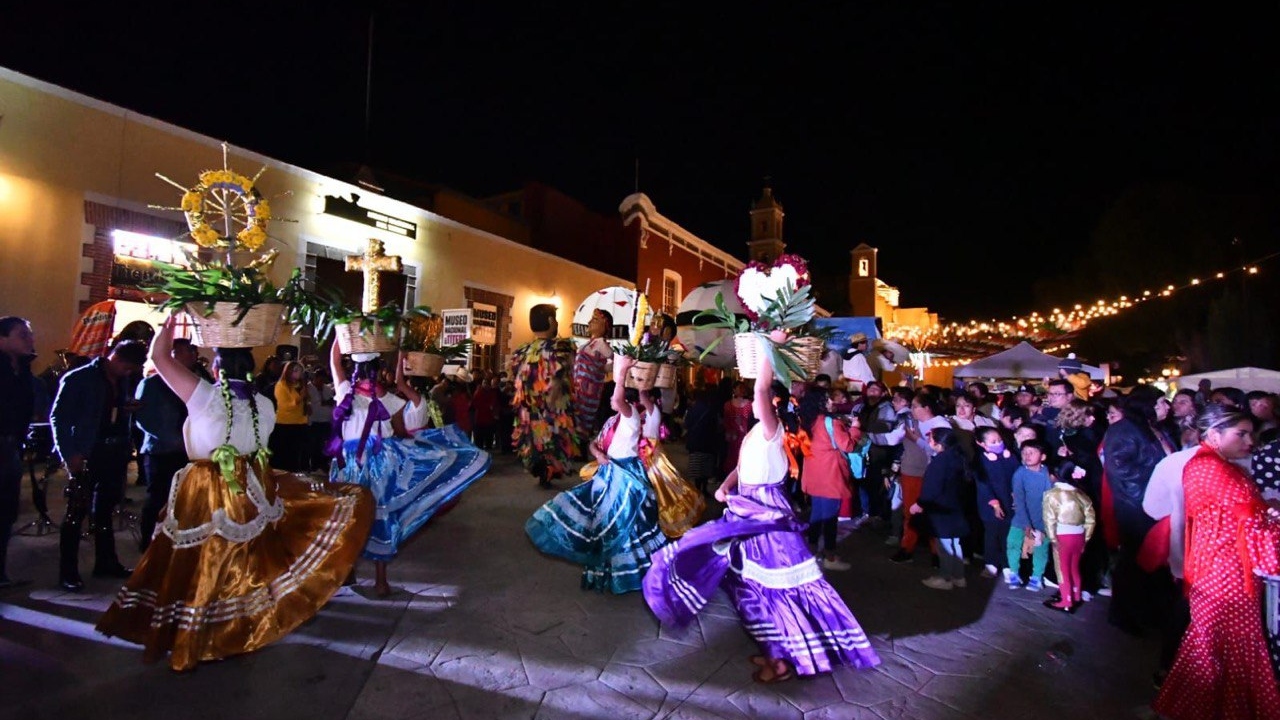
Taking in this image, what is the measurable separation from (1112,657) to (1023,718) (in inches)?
52.3

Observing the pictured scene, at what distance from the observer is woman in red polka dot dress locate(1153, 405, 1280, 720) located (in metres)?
2.85

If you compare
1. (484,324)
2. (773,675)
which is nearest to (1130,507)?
(773,675)

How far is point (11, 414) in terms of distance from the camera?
425 centimetres

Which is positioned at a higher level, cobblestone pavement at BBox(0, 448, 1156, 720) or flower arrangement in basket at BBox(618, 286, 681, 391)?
flower arrangement in basket at BBox(618, 286, 681, 391)

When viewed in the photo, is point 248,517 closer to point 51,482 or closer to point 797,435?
point 797,435

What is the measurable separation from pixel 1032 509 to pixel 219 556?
241 inches

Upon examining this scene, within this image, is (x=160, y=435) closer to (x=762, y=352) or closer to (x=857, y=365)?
(x=762, y=352)

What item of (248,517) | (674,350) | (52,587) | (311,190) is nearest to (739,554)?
(674,350)

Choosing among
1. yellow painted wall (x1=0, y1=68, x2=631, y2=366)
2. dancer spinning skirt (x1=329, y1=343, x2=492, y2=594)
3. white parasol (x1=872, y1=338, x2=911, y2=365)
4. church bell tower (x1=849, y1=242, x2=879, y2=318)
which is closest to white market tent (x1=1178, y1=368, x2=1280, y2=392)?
white parasol (x1=872, y1=338, x2=911, y2=365)

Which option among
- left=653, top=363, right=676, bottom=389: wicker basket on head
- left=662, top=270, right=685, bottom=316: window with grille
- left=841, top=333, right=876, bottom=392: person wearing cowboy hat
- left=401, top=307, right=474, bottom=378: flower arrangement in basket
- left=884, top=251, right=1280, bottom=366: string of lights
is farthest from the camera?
left=662, top=270, right=685, bottom=316: window with grille

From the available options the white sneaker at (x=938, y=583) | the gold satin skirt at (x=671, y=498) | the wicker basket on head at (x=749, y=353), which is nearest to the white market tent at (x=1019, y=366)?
the white sneaker at (x=938, y=583)

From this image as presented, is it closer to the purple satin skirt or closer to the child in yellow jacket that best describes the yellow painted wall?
the purple satin skirt

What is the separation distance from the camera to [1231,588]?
2.90 meters

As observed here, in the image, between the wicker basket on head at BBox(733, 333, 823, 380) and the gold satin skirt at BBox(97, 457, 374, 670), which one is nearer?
the gold satin skirt at BBox(97, 457, 374, 670)
